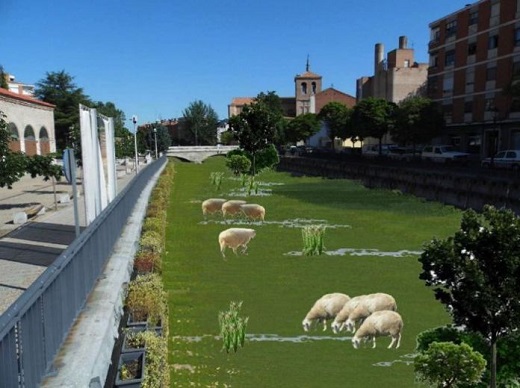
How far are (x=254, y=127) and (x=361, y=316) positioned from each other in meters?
32.6

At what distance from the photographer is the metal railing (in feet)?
15.9

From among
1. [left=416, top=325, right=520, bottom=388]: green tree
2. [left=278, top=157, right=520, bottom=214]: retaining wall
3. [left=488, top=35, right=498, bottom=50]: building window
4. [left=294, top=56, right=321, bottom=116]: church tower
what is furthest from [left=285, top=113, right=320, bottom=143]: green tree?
[left=416, top=325, right=520, bottom=388]: green tree

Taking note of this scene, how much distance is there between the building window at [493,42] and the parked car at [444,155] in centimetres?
1181

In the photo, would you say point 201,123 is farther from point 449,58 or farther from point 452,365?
point 452,365

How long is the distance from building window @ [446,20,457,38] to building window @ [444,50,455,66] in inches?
84.7

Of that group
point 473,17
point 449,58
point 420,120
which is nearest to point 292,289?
point 420,120

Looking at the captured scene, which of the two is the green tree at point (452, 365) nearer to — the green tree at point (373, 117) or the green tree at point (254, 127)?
the green tree at point (254, 127)

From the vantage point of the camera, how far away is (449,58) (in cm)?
5903

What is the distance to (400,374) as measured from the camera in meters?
8.12

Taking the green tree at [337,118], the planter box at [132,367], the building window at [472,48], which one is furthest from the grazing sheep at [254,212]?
the green tree at [337,118]

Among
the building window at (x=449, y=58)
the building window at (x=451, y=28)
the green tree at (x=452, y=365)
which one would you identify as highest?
the building window at (x=451, y=28)

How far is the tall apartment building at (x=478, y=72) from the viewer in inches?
1911

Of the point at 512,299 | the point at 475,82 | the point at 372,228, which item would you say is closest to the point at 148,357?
the point at 512,299

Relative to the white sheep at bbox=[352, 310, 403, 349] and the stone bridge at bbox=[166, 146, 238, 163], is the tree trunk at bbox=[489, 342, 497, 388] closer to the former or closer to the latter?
the white sheep at bbox=[352, 310, 403, 349]
